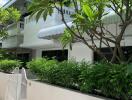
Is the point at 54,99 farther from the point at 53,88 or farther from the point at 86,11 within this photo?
the point at 86,11

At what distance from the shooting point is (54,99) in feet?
24.3

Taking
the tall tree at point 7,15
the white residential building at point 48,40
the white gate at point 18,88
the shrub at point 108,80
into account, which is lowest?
the white gate at point 18,88

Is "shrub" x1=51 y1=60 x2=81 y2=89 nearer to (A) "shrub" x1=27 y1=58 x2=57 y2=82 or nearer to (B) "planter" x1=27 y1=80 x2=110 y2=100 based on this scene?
(B) "planter" x1=27 y1=80 x2=110 y2=100

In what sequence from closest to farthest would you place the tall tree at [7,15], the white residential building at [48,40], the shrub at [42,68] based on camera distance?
the shrub at [42,68]
the white residential building at [48,40]
the tall tree at [7,15]

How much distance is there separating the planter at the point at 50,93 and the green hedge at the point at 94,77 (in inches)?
8.7

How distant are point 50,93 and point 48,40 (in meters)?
11.3

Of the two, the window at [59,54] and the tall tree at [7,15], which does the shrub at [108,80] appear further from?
the tall tree at [7,15]

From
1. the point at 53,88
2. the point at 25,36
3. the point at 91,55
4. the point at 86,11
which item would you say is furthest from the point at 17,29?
the point at 86,11

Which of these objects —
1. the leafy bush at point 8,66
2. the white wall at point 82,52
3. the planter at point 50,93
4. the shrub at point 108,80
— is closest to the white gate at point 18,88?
the planter at point 50,93

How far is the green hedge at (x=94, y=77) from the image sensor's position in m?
5.18

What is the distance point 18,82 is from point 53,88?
2.43 m

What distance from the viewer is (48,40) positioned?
744 inches

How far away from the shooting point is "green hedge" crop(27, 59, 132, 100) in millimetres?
5180

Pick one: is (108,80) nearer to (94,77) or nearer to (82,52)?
(94,77)
